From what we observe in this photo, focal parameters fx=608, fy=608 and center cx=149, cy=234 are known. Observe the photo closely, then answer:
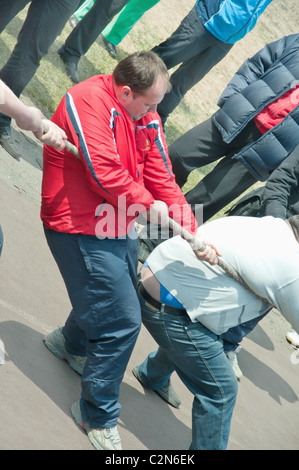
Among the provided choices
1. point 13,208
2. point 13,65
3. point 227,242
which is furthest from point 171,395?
point 13,65

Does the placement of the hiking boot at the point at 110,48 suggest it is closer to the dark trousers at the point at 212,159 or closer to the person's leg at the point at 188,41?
the person's leg at the point at 188,41

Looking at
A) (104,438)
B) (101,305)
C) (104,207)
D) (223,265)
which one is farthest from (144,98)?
(104,438)

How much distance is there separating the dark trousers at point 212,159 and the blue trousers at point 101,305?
215cm

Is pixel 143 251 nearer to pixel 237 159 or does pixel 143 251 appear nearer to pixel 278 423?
pixel 237 159

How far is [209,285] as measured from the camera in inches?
117

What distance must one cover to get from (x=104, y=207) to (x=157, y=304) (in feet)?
1.91

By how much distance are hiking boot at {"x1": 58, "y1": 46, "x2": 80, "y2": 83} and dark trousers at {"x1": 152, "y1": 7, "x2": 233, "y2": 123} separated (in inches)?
35.8

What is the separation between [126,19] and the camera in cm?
717

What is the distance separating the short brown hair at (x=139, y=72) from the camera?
2.71 meters

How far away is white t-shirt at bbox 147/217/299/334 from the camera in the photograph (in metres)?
2.84

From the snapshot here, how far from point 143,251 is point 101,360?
6.94ft

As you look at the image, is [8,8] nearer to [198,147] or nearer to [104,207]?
[198,147]
